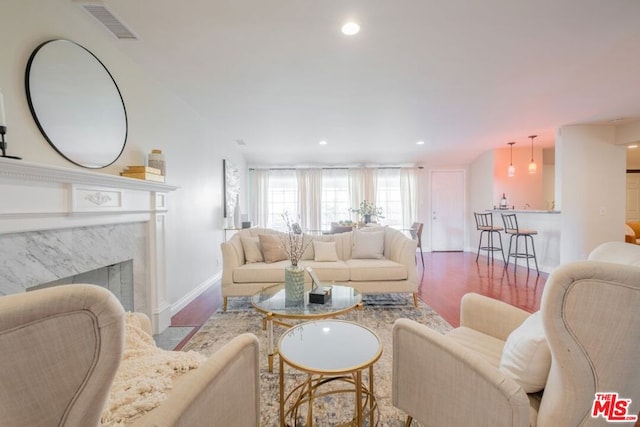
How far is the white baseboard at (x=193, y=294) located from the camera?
3.01 m

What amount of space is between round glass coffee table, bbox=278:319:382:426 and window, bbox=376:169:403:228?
18.1 feet

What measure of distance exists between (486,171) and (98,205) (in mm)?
6976

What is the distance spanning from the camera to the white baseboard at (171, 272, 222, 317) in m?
3.01

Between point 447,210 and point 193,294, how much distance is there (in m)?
6.13

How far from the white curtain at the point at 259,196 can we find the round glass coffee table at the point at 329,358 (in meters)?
5.34

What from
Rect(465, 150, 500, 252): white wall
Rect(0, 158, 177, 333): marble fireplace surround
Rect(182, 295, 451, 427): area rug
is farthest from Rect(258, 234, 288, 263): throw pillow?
Rect(465, 150, 500, 252): white wall

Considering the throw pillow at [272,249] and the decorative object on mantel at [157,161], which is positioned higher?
the decorative object on mantel at [157,161]

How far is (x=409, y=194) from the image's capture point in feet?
22.8

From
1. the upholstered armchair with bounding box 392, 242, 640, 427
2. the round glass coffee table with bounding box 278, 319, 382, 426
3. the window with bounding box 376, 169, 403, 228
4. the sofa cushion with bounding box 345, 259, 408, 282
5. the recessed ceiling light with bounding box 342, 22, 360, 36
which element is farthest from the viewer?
the window with bounding box 376, 169, 403, 228

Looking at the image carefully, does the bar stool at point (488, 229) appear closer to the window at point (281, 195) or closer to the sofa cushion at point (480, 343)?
the window at point (281, 195)

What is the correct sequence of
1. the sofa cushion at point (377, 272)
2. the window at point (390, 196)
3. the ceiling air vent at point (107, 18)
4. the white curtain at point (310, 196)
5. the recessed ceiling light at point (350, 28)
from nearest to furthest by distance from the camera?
1. the ceiling air vent at point (107, 18)
2. the recessed ceiling light at point (350, 28)
3. the sofa cushion at point (377, 272)
4. the white curtain at point (310, 196)
5. the window at point (390, 196)

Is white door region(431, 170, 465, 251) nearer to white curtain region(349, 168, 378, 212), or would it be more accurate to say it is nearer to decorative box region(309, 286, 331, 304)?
white curtain region(349, 168, 378, 212)

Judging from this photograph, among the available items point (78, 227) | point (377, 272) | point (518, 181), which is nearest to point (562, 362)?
point (377, 272)

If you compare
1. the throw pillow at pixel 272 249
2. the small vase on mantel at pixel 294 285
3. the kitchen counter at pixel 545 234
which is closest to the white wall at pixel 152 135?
the throw pillow at pixel 272 249
